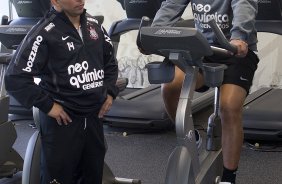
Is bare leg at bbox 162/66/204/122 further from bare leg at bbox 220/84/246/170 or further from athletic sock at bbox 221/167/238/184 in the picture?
athletic sock at bbox 221/167/238/184

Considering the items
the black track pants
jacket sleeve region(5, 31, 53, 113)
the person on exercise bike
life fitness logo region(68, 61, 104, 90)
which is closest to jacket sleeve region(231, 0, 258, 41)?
the person on exercise bike

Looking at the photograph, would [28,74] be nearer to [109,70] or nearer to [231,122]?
[109,70]

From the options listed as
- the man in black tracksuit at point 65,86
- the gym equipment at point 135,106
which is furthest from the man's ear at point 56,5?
Answer: the gym equipment at point 135,106

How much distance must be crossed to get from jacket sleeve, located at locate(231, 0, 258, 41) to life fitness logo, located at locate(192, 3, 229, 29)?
5.6 inches

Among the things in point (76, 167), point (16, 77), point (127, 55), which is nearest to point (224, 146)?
point (76, 167)

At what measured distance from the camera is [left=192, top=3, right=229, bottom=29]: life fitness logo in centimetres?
258

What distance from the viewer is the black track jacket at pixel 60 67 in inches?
75.7

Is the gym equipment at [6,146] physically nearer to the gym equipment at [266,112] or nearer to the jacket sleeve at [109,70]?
the jacket sleeve at [109,70]

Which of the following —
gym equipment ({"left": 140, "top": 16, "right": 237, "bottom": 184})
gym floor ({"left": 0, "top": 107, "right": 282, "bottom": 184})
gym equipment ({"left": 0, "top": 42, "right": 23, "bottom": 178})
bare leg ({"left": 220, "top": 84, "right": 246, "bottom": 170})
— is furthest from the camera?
gym floor ({"left": 0, "top": 107, "right": 282, "bottom": 184})

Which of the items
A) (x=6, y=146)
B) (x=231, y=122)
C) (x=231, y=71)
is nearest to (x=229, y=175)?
(x=231, y=122)

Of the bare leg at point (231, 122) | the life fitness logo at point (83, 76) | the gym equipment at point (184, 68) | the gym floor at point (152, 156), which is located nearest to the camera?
the gym equipment at point (184, 68)

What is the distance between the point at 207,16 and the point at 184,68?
0.64 meters

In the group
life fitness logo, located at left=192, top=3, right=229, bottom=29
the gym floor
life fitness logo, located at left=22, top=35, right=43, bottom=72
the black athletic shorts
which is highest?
life fitness logo, located at left=22, top=35, right=43, bottom=72

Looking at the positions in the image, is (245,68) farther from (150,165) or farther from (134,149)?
(134,149)
